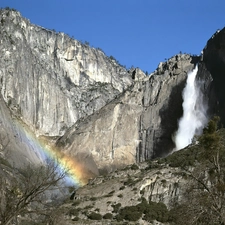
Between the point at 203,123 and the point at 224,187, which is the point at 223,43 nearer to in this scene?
the point at 203,123

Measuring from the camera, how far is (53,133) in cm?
11838

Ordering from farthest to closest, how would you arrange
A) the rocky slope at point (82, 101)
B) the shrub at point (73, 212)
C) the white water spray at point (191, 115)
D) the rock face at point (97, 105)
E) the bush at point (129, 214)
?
the rocky slope at point (82, 101), the rock face at point (97, 105), the white water spray at point (191, 115), the shrub at point (73, 212), the bush at point (129, 214)

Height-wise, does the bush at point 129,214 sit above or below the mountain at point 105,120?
below

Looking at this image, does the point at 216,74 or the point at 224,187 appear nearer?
the point at 224,187

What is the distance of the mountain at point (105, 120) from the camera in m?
64.2


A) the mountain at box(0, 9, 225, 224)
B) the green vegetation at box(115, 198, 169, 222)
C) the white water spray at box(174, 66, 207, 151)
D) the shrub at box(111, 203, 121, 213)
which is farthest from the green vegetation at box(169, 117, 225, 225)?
the white water spray at box(174, 66, 207, 151)

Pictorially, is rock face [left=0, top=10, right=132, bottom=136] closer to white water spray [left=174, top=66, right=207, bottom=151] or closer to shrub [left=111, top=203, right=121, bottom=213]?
white water spray [left=174, top=66, right=207, bottom=151]

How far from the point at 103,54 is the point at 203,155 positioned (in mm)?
147698

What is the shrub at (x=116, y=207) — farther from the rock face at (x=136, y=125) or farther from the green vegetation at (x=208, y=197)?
the rock face at (x=136, y=125)

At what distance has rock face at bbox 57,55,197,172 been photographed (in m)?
96.5

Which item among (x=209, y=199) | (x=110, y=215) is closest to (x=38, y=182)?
(x=209, y=199)

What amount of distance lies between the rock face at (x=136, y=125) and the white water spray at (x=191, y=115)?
1.52m

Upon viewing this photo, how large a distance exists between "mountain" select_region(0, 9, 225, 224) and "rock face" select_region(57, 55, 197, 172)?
8.7 inches

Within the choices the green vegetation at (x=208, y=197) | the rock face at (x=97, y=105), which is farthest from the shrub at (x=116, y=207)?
the rock face at (x=97, y=105)
